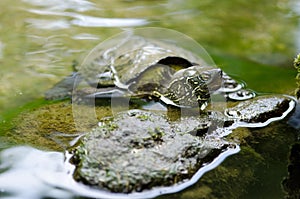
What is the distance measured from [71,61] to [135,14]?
53.6 inches

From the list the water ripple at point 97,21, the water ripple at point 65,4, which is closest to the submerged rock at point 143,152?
the water ripple at point 97,21

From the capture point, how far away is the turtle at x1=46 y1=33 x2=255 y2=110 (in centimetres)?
276

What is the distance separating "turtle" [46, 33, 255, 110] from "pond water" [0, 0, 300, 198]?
0.69ft

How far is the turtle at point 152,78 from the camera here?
276 centimetres

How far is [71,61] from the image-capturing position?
3711mm

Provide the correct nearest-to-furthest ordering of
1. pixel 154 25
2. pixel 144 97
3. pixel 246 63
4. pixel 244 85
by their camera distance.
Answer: pixel 144 97
pixel 244 85
pixel 246 63
pixel 154 25

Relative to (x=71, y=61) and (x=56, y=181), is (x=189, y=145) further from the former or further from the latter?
(x=71, y=61)

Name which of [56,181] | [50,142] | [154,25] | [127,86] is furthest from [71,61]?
[56,181]

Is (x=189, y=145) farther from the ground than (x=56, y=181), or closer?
farther from the ground

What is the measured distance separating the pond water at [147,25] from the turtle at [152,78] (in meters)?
0.21

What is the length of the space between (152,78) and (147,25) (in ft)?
5.20

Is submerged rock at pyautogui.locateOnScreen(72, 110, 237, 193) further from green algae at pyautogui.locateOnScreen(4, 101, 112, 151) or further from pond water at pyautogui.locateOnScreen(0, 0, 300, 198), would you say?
green algae at pyautogui.locateOnScreen(4, 101, 112, 151)

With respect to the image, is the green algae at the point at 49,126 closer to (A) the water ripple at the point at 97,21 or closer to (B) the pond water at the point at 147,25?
(B) the pond water at the point at 147,25

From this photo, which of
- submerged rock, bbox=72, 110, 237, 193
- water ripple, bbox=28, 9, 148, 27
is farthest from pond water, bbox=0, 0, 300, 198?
submerged rock, bbox=72, 110, 237, 193
